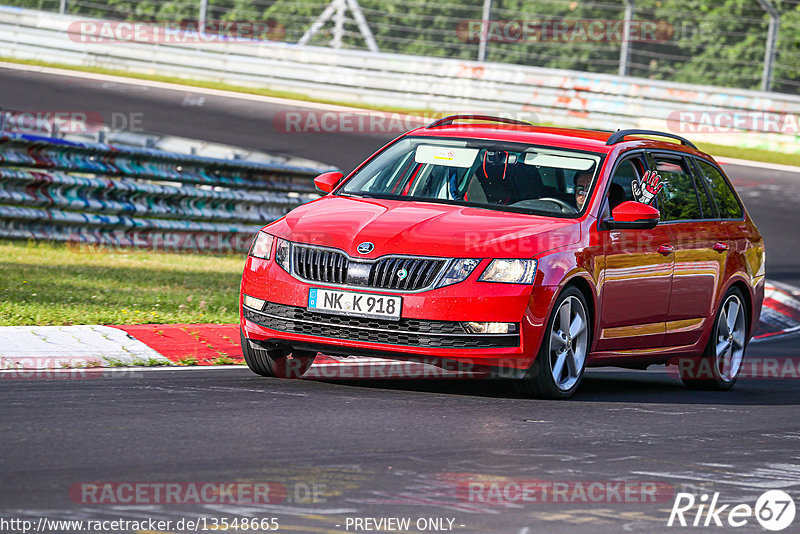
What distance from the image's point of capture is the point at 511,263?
805cm

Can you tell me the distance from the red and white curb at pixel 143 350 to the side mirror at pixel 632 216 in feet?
5.10

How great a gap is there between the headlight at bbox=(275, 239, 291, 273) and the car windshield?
39.9 inches

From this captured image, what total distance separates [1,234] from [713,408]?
8.17 m

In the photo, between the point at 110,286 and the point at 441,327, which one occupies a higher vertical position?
the point at 441,327

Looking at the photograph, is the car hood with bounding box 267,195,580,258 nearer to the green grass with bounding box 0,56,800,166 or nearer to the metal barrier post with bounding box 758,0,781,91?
the green grass with bounding box 0,56,800,166

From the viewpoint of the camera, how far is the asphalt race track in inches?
212

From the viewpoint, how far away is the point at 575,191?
9062 millimetres

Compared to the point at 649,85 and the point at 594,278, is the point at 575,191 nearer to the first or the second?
the point at 594,278

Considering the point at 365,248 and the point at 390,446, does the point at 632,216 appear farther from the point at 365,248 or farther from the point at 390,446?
the point at 390,446

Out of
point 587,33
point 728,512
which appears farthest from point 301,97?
point 728,512

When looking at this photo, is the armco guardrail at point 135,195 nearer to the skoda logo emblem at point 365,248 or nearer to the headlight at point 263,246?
the headlight at point 263,246

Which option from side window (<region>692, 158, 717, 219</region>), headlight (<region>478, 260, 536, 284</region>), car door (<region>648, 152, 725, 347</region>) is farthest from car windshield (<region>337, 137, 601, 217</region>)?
side window (<region>692, 158, 717, 219</region>)

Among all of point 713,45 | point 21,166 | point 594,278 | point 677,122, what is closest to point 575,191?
point 594,278

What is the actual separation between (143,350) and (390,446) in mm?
3192
